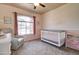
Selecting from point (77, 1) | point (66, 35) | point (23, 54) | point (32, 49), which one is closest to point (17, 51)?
point (23, 54)

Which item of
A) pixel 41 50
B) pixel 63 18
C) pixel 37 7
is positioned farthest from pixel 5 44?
pixel 63 18

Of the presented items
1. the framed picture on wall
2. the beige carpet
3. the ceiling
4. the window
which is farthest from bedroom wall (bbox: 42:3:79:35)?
the framed picture on wall

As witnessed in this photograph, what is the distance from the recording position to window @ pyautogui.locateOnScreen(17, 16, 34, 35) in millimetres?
1569

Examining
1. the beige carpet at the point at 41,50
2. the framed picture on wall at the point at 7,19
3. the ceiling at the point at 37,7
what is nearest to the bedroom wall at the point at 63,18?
the ceiling at the point at 37,7

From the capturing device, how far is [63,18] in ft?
5.04

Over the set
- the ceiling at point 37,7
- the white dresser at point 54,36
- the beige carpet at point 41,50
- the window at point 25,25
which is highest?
the ceiling at point 37,7

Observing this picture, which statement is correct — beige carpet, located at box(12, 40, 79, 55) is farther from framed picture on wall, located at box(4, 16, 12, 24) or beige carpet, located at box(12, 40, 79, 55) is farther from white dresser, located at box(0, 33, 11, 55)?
framed picture on wall, located at box(4, 16, 12, 24)

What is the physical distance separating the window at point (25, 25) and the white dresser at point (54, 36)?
0.77ft

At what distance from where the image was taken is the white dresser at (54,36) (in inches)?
59.6

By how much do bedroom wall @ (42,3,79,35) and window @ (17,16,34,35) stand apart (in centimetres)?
23

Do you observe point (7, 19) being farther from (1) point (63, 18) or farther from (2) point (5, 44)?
(1) point (63, 18)

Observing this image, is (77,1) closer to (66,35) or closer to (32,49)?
(66,35)

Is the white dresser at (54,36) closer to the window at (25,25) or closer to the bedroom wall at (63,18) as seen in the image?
the bedroom wall at (63,18)

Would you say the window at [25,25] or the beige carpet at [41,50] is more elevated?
the window at [25,25]
